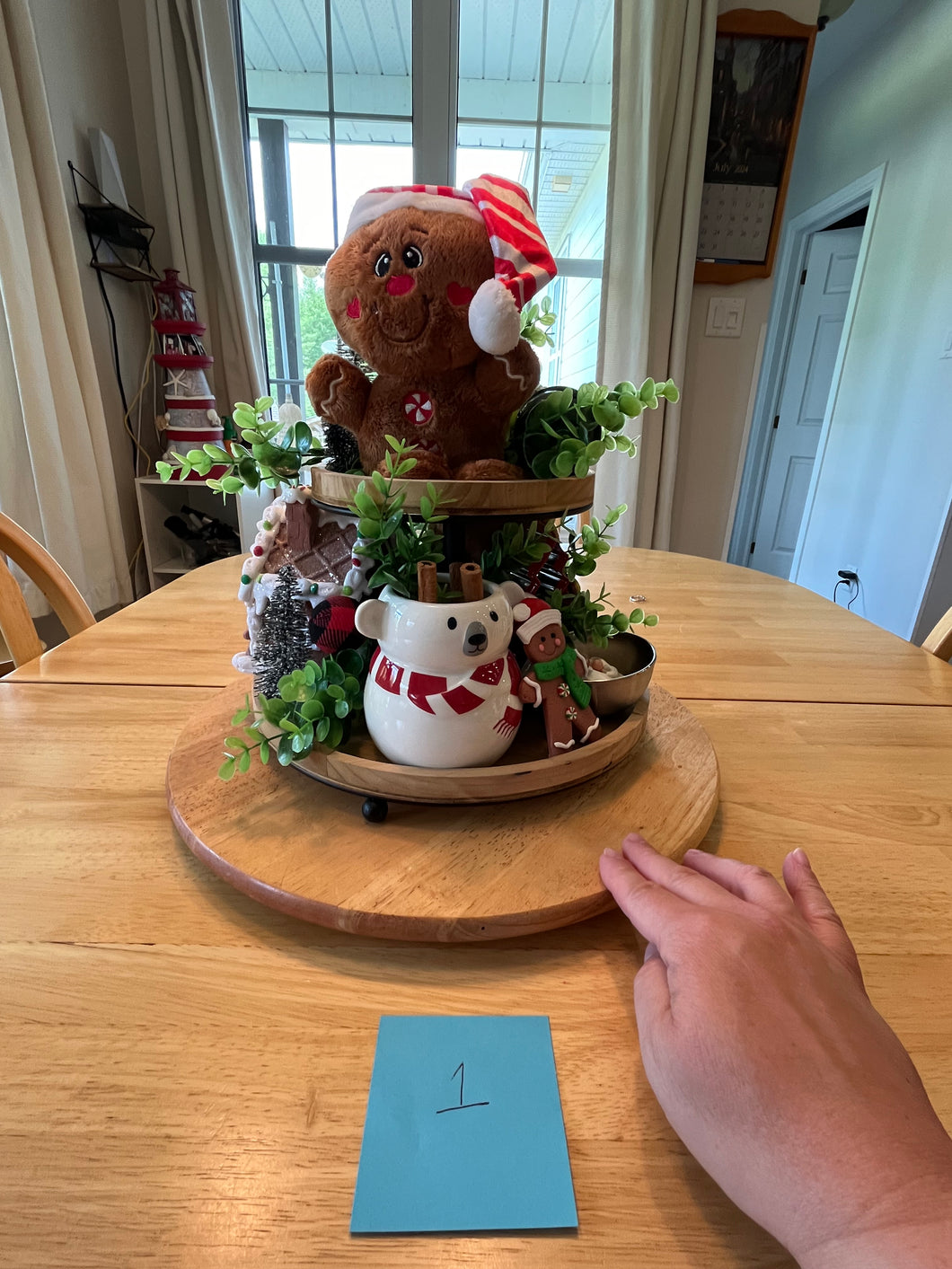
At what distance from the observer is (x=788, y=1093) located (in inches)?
9.9

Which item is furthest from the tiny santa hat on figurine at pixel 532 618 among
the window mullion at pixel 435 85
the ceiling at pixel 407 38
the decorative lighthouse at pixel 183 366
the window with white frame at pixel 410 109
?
the ceiling at pixel 407 38

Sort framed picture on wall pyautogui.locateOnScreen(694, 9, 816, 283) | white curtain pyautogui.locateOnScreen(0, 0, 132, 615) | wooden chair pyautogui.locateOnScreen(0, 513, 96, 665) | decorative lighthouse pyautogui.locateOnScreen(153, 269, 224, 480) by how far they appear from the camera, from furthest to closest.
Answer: framed picture on wall pyautogui.locateOnScreen(694, 9, 816, 283) < decorative lighthouse pyautogui.locateOnScreen(153, 269, 224, 480) < white curtain pyautogui.locateOnScreen(0, 0, 132, 615) < wooden chair pyautogui.locateOnScreen(0, 513, 96, 665)

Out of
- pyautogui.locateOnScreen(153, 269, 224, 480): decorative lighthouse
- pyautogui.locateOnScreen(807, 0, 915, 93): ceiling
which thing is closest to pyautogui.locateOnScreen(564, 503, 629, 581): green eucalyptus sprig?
pyautogui.locateOnScreen(153, 269, 224, 480): decorative lighthouse

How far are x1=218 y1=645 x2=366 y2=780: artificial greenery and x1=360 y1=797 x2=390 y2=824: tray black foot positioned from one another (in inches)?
2.0

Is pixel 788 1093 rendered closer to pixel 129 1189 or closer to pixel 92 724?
pixel 129 1189

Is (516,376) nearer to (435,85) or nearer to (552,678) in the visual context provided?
(552,678)

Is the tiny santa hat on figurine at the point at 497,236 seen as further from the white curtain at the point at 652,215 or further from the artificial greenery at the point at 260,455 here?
the white curtain at the point at 652,215

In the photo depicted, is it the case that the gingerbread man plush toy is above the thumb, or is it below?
above

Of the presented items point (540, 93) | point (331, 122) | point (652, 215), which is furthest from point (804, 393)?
point (331, 122)

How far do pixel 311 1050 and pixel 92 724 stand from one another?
1.48 ft

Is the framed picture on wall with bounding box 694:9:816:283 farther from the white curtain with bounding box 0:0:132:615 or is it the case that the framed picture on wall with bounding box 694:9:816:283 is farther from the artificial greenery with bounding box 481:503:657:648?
the artificial greenery with bounding box 481:503:657:648

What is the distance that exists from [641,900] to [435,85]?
2702mm

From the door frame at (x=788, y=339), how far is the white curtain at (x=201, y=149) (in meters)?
2.07

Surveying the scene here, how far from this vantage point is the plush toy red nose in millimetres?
443
